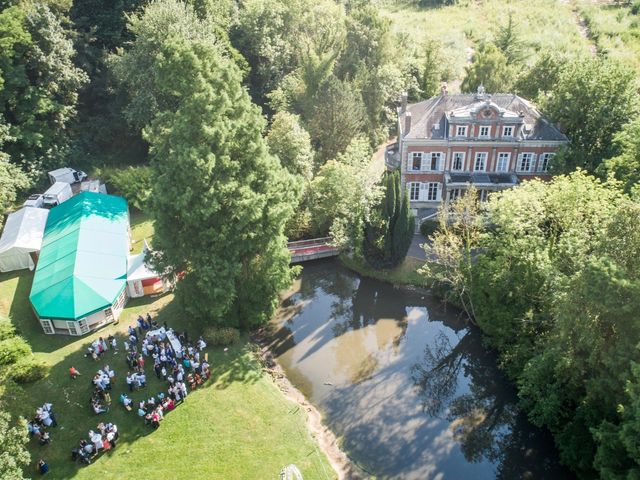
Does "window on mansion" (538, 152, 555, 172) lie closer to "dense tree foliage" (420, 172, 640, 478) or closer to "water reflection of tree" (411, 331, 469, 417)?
"dense tree foliage" (420, 172, 640, 478)

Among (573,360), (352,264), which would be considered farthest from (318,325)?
(573,360)

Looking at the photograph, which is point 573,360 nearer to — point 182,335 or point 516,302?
point 516,302

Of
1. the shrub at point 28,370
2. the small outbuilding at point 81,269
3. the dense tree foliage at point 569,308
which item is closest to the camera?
the dense tree foliage at point 569,308

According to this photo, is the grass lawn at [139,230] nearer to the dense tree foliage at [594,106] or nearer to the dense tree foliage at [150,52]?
the dense tree foliage at [150,52]

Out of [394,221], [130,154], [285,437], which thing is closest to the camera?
[285,437]

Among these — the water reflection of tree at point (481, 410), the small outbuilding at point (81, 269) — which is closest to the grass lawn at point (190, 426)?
the small outbuilding at point (81, 269)

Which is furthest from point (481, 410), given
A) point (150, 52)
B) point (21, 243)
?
point (150, 52)
